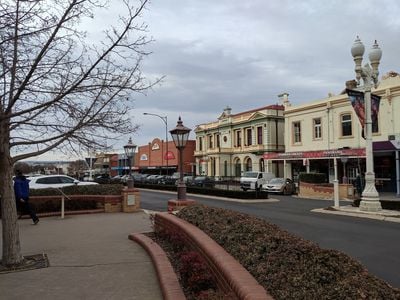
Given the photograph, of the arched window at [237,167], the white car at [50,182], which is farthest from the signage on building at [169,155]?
the white car at [50,182]

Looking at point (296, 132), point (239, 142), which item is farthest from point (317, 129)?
point (239, 142)

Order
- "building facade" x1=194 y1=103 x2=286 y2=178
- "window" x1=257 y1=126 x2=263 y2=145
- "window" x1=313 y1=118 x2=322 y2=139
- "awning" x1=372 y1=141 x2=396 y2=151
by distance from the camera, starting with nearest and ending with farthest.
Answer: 1. "awning" x1=372 y1=141 x2=396 y2=151
2. "window" x1=313 y1=118 x2=322 y2=139
3. "building facade" x1=194 y1=103 x2=286 y2=178
4. "window" x1=257 y1=126 x2=263 y2=145

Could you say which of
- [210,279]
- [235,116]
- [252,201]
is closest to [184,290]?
[210,279]

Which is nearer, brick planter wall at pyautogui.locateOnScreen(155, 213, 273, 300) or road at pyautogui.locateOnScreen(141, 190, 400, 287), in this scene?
brick planter wall at pyautogui.locateOnScreen(155, 213, 273, 300)

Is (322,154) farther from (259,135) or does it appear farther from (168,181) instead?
(168,181)

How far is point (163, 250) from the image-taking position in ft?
28.2

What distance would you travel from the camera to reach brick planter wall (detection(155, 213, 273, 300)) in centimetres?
394

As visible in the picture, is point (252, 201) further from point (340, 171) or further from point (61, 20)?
point (61, 20)

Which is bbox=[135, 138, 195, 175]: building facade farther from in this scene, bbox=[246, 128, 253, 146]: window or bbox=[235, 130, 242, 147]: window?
bbox=[246, 128, 253, 146]: window

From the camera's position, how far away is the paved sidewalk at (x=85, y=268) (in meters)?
6.16

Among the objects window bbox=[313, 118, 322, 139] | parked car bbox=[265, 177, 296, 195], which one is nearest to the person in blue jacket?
parked car bbox=[265, 177, 296, 195]

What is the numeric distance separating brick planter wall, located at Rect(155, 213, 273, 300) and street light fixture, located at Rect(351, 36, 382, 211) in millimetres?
11464

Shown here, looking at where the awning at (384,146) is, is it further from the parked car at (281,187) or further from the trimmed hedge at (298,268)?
the trimmed hedge at (298,268)

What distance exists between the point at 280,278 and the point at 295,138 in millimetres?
40785
